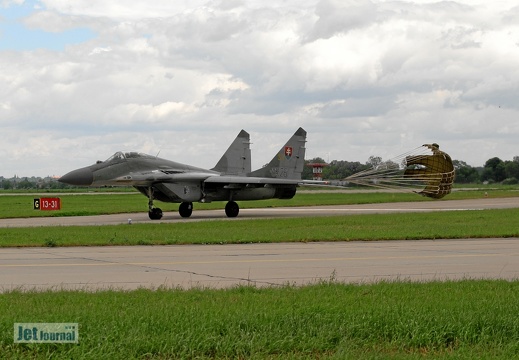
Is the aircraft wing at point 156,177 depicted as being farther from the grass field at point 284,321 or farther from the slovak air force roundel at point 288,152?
the grass field at point 284,321

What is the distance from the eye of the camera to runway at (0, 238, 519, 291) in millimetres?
12617

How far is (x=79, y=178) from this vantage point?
3197 centimetres

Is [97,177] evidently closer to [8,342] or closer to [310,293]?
[310,293]

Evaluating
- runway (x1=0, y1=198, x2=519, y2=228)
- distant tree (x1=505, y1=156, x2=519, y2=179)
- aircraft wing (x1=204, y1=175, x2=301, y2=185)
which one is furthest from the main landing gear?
distant tree (x1=505, y1=156, x2=519, y2=179)

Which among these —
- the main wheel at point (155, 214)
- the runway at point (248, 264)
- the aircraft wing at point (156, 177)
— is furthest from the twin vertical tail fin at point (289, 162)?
the runway at point (248, 264)

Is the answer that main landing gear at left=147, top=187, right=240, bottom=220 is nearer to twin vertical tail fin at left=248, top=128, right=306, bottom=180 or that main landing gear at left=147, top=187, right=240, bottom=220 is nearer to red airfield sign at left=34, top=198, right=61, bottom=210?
twin vertical tail fin at left=248, top=128, right=306, bottom=180

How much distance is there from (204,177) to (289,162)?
575cm

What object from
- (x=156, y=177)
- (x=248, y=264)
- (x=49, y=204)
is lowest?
(x=248, y=264)

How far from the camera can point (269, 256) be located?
653 inches

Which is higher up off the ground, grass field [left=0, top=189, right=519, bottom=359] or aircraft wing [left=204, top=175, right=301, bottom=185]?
aircraft wing [left=204, top=175, right=301, bottom=185]

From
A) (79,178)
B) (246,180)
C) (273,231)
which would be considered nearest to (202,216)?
(246,180)

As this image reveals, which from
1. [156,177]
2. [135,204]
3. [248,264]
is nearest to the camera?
[248,264]

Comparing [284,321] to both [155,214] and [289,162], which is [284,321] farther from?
[289,162]

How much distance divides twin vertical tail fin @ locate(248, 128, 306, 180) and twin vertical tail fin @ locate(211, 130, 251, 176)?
53.4 inches
